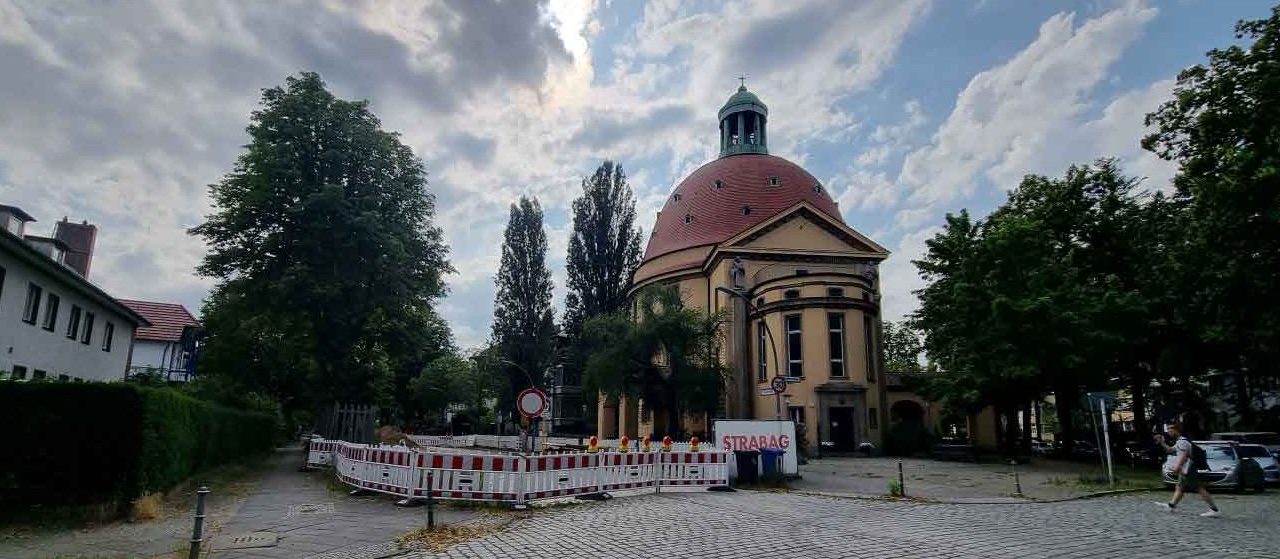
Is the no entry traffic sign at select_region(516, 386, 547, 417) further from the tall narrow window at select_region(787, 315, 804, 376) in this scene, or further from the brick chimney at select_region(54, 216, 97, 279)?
the brick chimney at select_region(54, 216, 97, 279)

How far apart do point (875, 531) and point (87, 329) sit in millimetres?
28257

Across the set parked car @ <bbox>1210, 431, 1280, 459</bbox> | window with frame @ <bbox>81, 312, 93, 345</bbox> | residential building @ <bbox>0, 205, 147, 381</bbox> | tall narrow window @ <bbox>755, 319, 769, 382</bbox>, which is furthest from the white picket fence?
tall narrow window @ <bbox>755, 319, 769, 382</bbox>

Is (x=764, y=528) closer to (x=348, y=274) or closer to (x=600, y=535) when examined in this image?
(x=600, y=535)

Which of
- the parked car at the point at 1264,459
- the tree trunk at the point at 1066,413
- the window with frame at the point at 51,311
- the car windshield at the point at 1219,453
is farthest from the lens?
the tree trunk at the point at 1066,413

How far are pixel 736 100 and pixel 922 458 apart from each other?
32.8 m

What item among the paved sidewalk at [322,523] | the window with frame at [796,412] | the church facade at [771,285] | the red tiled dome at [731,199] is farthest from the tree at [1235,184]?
the red tiled dome at [731,199]

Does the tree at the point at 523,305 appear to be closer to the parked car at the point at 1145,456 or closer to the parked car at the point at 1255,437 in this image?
the parked car at the point at 1145,456

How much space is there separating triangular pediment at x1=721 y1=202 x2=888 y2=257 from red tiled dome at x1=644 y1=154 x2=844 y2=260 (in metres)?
3.45

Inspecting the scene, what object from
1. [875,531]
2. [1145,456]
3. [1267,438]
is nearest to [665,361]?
[1145,456]

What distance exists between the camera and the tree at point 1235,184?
19.3 m

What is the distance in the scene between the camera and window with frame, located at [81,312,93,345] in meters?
25.2

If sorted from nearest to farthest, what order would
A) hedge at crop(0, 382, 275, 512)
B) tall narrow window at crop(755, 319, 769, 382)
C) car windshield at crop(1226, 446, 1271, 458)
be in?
hedge at crop(0, 382, 275, 512) → car windshield at crop(1226, 446, 1271, 458) → tall narrow window at crop(755, 319, 769, 382)

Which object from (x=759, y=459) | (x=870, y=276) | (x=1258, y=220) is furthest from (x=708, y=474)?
(x=870, y=276)

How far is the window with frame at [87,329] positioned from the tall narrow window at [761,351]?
1160 inches
